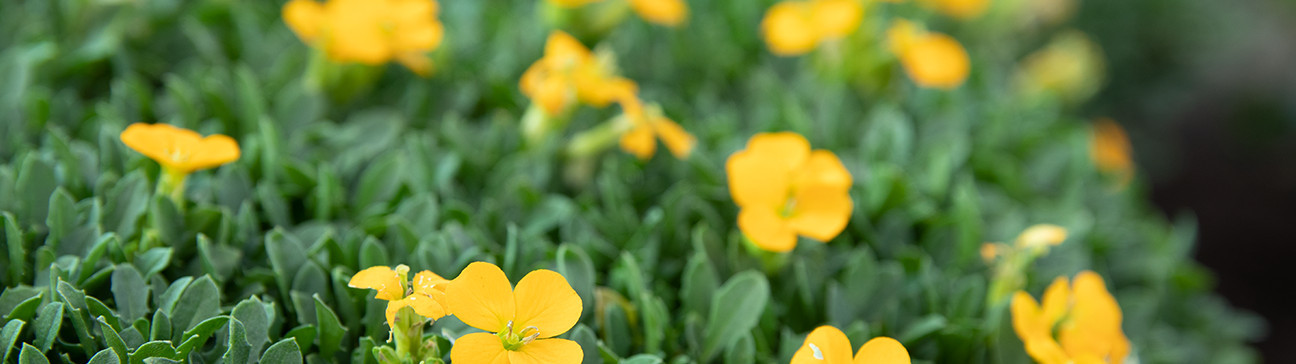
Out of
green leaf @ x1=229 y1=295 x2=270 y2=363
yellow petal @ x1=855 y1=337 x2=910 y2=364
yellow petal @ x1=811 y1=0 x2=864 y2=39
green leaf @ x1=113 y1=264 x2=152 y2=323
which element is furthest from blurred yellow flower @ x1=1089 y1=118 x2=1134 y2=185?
green leaf @ x1=113 y1=264 x2=152 y2=323

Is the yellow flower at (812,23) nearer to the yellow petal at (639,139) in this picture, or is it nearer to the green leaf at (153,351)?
the yellow petal at (639,139)

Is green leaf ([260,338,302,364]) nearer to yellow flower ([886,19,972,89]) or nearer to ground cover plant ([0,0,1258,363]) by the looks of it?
ground cover plant ([0,0,1258,363])

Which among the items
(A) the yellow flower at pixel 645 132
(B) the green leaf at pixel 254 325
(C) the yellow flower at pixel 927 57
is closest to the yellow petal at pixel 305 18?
(A) the yellow flower at pixel 645 132

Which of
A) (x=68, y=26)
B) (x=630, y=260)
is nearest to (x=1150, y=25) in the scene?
(x=630, y=260)

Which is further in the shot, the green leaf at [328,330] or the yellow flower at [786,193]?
the yellow flower at [786,193]

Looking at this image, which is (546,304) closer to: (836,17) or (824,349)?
(824,349)

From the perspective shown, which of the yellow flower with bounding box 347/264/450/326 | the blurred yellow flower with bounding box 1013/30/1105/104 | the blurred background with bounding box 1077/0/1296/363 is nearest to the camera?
the yellow flower with bounding box 347/264/450/326
